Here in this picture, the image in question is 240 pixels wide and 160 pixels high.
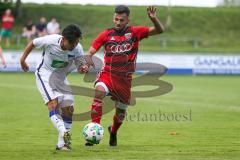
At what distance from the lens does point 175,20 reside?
5819 centimetres

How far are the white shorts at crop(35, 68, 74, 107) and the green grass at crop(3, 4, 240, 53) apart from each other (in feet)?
128

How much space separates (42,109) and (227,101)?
6.56 metres

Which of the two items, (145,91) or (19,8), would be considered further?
(19,8)

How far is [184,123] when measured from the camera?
1670 cm

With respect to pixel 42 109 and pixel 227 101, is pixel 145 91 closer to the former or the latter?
pixel 227 101

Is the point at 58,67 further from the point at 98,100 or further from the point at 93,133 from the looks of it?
the point at 93,133

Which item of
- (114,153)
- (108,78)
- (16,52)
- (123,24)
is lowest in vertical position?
(16,52)

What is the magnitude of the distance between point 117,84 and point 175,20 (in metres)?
46.4

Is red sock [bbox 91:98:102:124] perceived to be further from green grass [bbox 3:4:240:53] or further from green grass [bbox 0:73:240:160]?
green grass [bbox 3:4:240:53]

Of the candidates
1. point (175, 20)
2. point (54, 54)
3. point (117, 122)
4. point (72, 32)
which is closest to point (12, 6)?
point (175, 20)

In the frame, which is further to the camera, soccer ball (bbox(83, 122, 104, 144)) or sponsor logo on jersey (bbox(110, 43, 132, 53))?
sponsor logo on jersey (bbox(110, 43, 132, 53))

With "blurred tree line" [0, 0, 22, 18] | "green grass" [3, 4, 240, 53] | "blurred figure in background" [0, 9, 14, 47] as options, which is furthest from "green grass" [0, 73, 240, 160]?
"blurred tree line" [0, 0, 22, 18]

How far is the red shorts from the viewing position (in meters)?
12.2

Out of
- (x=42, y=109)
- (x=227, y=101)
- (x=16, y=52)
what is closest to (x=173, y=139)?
(x=42, y=109)
